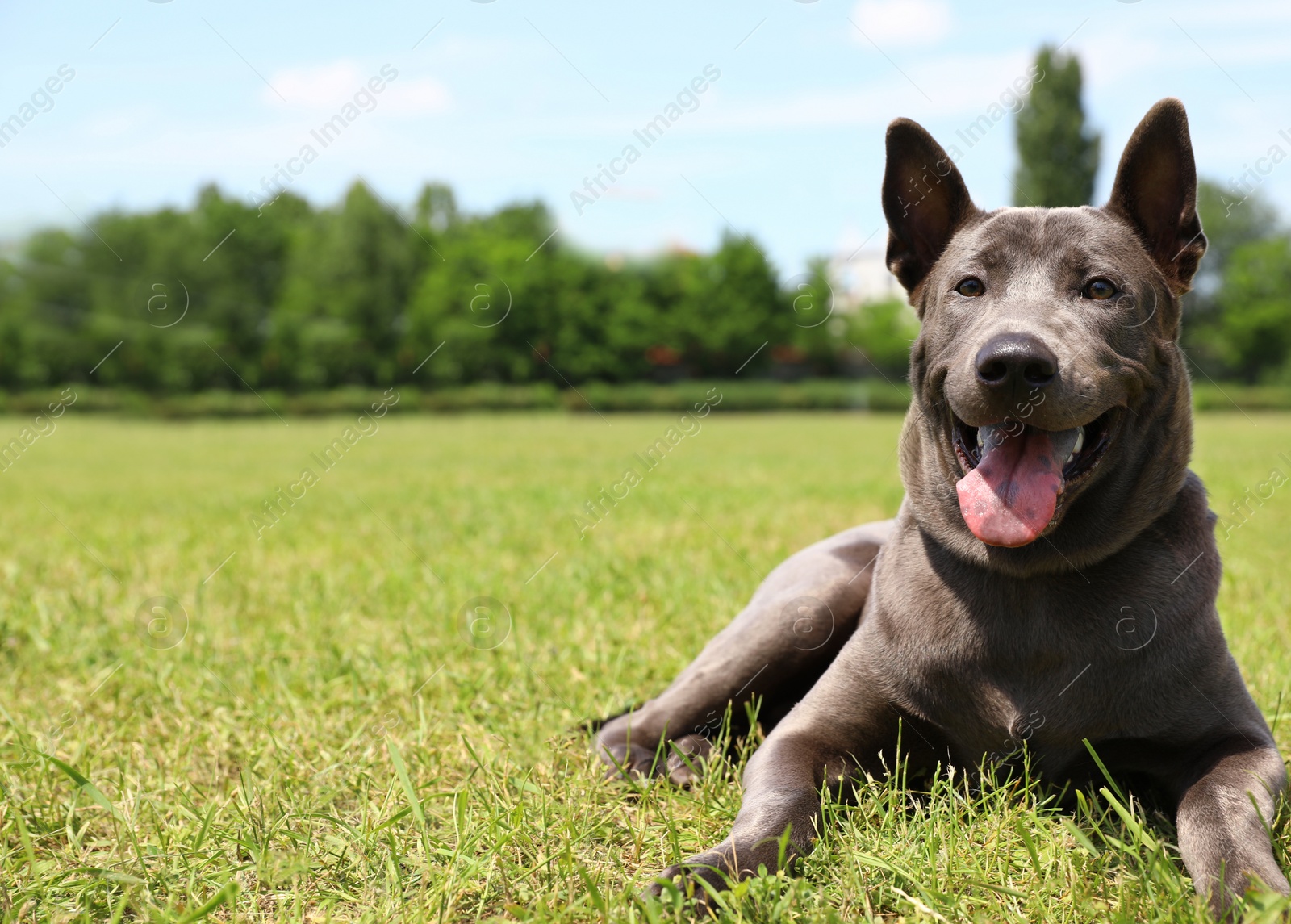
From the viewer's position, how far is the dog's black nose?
2.35m

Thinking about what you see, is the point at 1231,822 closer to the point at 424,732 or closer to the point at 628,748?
the point at 628,748

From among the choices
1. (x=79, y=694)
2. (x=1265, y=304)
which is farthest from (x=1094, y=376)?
(x=1265, y=304)

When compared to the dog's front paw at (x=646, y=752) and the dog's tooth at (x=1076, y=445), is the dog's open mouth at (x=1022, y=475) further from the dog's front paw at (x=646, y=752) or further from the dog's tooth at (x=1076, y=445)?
the dog's front paw at (x=646, y=752)

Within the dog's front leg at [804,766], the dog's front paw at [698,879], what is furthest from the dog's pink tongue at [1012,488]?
the dog's front paw at [698,879]

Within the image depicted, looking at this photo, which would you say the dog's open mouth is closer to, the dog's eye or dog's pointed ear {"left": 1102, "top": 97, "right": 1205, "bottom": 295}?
the dog's eye

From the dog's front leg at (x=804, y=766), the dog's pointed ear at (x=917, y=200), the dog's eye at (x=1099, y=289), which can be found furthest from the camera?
the dog's pointed ear at (x=917, y=200)

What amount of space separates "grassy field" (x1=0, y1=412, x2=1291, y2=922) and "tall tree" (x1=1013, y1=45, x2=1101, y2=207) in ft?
103

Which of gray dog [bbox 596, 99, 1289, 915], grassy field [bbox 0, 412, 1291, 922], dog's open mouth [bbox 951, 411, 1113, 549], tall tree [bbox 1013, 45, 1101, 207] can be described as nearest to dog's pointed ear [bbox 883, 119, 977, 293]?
gray dog [bbox 596, 99, 1289, 915]

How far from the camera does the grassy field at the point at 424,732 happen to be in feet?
7.48

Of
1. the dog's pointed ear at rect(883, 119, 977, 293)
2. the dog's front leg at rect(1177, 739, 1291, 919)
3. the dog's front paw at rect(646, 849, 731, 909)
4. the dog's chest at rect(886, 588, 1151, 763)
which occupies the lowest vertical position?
the dog's front leg at rect(1177, 739, 1291, 919)

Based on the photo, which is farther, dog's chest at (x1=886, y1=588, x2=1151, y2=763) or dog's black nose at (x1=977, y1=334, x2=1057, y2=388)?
dog's chest at (x1=886, y1=588, x2=1151, y2=763)

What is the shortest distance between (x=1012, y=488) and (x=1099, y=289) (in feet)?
2.08

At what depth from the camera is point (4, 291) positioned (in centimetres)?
4091

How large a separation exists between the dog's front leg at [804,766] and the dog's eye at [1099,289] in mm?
1161
